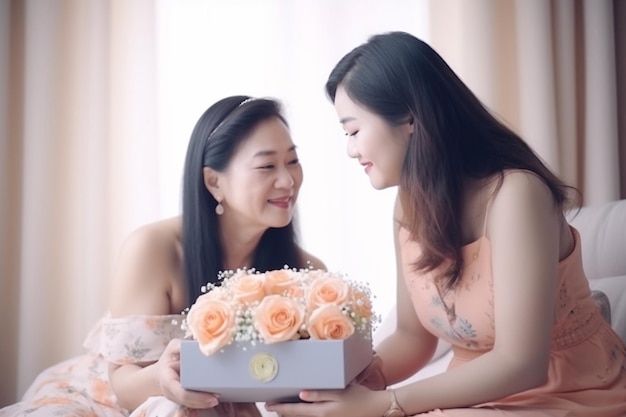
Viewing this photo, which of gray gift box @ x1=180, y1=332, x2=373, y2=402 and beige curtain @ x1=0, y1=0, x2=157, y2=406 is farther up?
beige curtain @ x1=0, y1=0, x2=157, y2=406

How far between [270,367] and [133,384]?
608 millimetres

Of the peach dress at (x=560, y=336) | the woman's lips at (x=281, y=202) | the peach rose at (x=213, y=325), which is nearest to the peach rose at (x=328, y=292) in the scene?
the peach rose at (x=213, y=325)

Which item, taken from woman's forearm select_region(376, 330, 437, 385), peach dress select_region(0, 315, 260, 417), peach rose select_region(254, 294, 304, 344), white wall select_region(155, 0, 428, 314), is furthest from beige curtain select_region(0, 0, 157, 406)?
peach rose select_region(254, 294, 304, 344)

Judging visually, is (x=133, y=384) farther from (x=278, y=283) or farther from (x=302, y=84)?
(x=302, y=84)

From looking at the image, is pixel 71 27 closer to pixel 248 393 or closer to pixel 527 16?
pixel 527 16

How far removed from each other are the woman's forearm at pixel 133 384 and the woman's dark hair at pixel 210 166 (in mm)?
251

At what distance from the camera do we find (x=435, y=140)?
5.32 ft

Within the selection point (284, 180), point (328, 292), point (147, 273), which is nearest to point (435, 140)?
point (328, 292)

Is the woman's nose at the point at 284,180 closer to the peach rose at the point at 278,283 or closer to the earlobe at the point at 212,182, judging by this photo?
the earlobe at the point at 212,182

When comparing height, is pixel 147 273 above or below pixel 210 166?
below

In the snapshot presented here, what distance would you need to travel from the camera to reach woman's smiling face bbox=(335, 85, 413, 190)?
1677 mm

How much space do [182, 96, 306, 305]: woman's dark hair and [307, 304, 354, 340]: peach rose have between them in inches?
27.9

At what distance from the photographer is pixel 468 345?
1703 mm

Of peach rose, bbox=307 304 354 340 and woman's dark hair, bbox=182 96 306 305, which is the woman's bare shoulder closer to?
woman's dark hair, bbox=182 96 306 305
